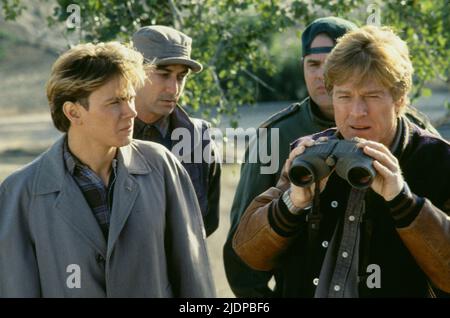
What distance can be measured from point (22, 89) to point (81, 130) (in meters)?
18.6

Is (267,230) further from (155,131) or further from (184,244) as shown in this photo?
(155,131)

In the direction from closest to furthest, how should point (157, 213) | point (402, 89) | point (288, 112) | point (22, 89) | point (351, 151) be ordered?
point (351, 151) → point (402, 89) → point (157, 213) → point (288, 112) → point (22, 89)

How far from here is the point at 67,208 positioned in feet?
10.7

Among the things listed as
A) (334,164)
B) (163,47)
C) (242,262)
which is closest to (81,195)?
(334,164)

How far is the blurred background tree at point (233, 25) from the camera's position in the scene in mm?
5910

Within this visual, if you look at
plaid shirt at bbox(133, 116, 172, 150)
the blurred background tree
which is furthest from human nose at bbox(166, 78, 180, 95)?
the blurred background tree

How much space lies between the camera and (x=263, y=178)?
4062 millimetres

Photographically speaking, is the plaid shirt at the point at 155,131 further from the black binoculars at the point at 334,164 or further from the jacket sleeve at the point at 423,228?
the jacket sleeve at the point at 423,228

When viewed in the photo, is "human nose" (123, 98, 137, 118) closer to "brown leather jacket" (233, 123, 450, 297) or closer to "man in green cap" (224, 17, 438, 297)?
"brown leather jacket" (233, 123, 450, 297)

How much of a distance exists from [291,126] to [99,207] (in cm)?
117

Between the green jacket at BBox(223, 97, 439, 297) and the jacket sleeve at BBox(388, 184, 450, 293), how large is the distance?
1.16 m

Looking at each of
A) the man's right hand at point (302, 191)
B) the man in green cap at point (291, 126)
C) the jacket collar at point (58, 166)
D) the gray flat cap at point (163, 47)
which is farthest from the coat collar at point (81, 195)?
the gray flat cap at point (163, 47)
